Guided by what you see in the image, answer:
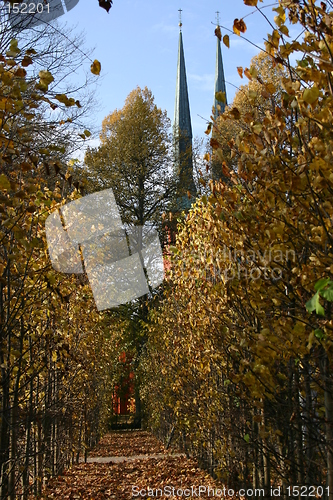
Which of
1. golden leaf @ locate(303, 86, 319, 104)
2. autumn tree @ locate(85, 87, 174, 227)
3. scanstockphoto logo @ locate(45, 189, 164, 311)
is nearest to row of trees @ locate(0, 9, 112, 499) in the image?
golden leaf @ locate(303, 86, 319, 104)

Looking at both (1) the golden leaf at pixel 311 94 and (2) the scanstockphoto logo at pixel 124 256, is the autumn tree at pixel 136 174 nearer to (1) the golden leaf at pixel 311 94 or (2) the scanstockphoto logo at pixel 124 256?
(2) the scanstockphoto logo at pixel 124 256

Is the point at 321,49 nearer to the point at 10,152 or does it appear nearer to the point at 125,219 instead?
the point at 10,152

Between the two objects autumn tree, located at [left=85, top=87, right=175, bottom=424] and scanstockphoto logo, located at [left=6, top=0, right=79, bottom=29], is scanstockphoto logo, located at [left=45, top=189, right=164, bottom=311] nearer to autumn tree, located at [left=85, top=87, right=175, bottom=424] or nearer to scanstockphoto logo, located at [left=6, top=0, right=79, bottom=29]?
autumn tree, located at [left=85, top=87, right=175, bottom=424]

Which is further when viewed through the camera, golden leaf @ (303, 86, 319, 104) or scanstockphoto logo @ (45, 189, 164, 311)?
scanstockphoto logo @ (45, 189, 164, 311)

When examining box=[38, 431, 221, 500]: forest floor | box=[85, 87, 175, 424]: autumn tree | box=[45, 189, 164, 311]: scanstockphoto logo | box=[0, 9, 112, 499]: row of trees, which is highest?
box=[85, 87, 175, 424]: autumn tree

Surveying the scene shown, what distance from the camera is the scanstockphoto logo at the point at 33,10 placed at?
7.60 m

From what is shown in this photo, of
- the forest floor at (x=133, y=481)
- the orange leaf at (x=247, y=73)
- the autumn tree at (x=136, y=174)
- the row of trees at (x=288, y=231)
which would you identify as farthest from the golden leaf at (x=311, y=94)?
the autumn tree at (x=136, y=174)

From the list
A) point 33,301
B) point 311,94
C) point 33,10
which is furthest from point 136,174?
point 311,94

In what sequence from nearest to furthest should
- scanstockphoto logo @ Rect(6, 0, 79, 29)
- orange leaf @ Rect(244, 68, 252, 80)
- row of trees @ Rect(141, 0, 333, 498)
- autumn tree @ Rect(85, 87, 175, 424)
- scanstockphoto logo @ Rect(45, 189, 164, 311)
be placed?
row of trees @ Rect(141, 0, 333, 498) < orange leaf @ Rect(244, 68, 252, 80) < scanstockphoto logo @ Rect(6, 0, 79, 29) < scanstockphoto logo @ Rect(45, 189, 164, 311) < autumn tree @ Rect(85, 87, 175, 424)

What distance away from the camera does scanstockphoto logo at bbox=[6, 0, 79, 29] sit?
7602mm

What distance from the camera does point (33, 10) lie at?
7.93 m

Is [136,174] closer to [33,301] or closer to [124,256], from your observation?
[124,256]

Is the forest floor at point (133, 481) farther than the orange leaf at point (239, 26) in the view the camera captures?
Yes

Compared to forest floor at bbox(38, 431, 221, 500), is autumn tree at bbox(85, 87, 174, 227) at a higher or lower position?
higher
